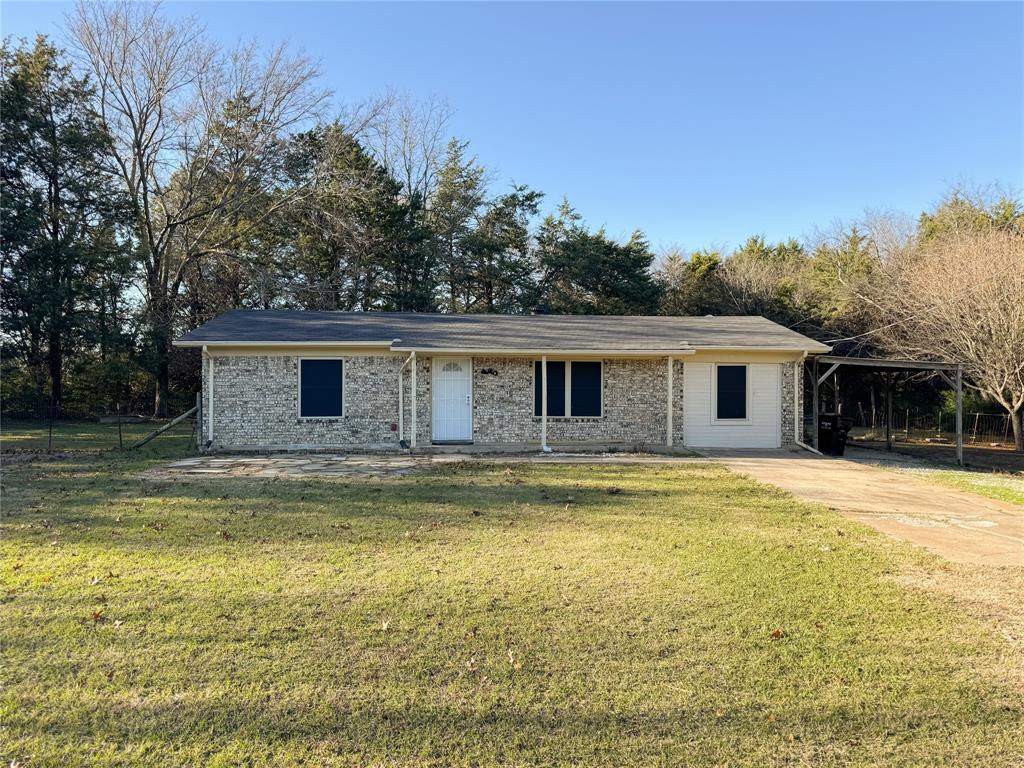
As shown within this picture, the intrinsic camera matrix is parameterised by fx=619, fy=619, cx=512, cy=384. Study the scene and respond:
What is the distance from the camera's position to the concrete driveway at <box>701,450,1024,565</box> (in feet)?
19.5

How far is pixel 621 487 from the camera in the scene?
353 inches

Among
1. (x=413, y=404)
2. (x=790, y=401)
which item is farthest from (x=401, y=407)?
(x=790, y=401)

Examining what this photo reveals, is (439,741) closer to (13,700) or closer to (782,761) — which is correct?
(782,761)

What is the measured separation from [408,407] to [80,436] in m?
9.54

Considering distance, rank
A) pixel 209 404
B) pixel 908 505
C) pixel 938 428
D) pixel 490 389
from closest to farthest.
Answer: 1. pixel 908 505
2. pixel 209 404
3. pixel 490 389
4. pixel 938 428

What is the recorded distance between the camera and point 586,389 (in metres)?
14.3

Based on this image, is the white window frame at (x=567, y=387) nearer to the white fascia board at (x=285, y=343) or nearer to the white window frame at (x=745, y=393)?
the white window frame at (x=745, y=393)

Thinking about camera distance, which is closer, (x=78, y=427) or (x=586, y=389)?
(x=586, y=389)

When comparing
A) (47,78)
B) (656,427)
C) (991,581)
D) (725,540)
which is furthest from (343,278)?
(991,581)

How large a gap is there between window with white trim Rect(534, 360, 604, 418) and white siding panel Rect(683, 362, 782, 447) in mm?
2100

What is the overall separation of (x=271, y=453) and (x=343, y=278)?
15.4 meters

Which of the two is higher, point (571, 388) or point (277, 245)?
point (277, 245)

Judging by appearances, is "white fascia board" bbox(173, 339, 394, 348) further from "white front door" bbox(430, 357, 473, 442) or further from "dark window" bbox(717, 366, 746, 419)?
"dark window" bbox(717, 366, 746, 419)

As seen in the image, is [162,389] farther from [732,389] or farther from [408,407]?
[732,389]
